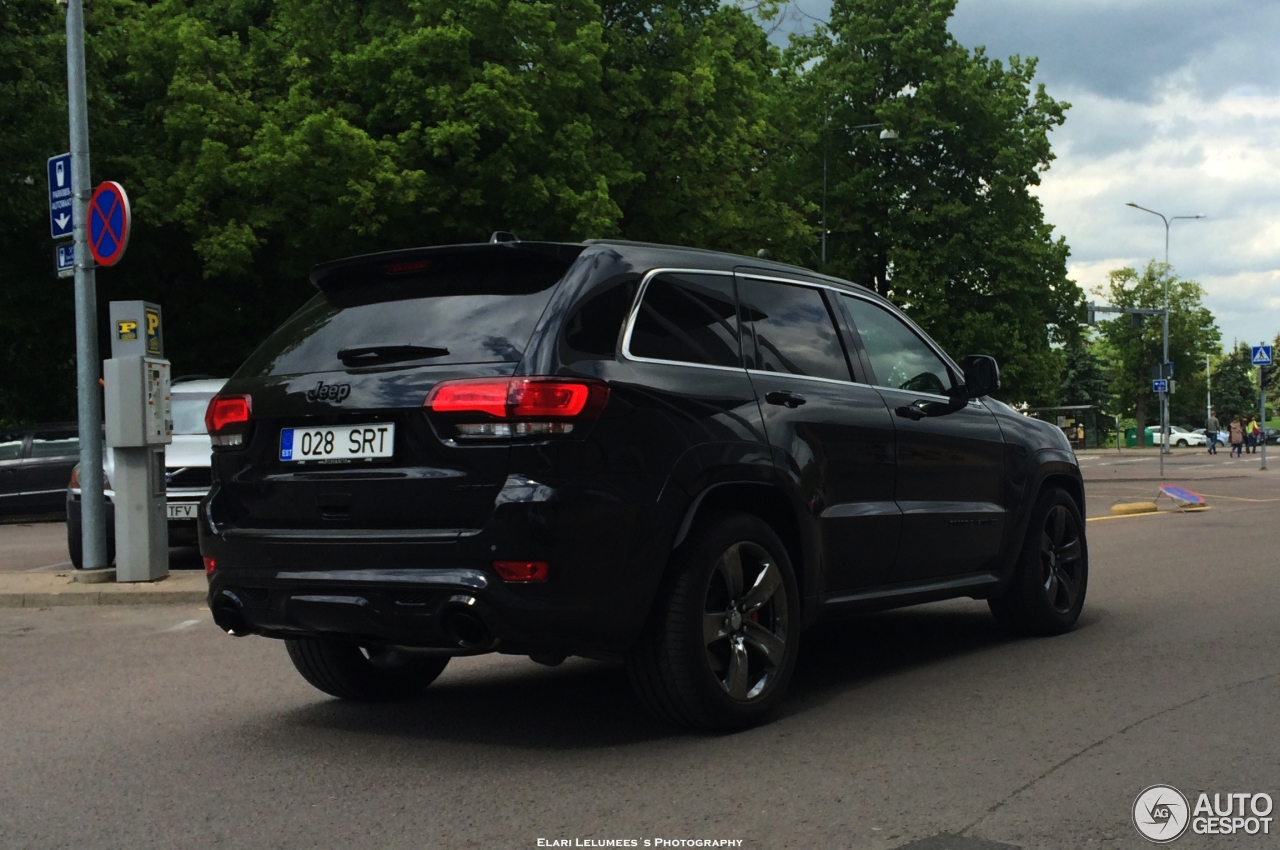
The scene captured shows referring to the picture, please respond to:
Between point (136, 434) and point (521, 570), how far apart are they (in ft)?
24.9

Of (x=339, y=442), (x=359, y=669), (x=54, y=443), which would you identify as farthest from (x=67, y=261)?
(x=54, y=443)

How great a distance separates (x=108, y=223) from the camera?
12.2 metres

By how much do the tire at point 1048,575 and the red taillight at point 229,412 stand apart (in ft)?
13.5

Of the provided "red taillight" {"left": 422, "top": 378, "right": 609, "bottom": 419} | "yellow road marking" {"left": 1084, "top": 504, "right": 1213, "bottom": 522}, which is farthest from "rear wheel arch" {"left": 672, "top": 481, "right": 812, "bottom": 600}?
"yellow road marking" {"left": 1084, "top": 504, "right": 1213, "bottom": 522}

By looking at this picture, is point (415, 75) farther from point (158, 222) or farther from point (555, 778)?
point (555, 778)

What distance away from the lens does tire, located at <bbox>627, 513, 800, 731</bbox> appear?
16.8ft

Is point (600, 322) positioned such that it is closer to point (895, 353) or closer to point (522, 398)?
point (522, 398)

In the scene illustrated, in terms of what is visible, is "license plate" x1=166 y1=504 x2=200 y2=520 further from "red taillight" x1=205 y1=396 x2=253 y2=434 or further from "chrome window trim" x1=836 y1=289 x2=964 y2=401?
"chrome window trim" x1=836 y1=289 x2=964 y2=401

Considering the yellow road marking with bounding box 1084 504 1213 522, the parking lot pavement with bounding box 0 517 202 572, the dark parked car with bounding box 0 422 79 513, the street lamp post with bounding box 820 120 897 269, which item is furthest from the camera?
the street lamp post with bounding box 820 120 897 269

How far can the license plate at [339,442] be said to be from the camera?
16.6 ft

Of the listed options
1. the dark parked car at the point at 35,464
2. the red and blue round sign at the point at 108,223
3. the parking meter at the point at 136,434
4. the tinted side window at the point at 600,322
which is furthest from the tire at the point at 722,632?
the dark parked car at the point at 35,464

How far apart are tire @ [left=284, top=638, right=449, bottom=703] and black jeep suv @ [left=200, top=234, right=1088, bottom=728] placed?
0.01 metres

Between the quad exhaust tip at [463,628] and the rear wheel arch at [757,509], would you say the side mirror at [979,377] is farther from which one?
the quad exhaust tip at [463,628]

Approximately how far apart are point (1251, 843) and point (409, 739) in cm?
295
